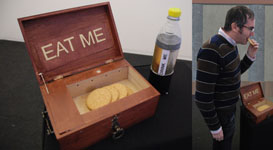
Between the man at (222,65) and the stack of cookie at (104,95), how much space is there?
1.07ft

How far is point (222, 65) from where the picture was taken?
3.04 ft

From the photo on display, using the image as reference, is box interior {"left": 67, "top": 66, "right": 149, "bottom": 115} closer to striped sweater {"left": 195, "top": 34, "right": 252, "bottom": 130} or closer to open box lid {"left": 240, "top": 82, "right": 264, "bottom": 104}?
striped sweater {"left": 195, "top": 34, "right": 252, "bottom": 130}

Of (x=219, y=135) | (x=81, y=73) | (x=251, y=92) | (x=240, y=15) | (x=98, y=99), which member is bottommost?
(x=219, y=135)

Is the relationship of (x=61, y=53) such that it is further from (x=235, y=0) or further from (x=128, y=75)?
(x=235, y=0)

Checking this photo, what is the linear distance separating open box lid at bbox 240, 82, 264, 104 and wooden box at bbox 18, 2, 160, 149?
0.46 metres

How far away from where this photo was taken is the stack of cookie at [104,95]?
3.31 ft

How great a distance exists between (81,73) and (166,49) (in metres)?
0.41

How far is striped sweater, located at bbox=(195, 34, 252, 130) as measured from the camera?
907mm

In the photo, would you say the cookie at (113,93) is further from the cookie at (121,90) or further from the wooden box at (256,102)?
the wooden box at (256,102)

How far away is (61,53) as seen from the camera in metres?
1.12

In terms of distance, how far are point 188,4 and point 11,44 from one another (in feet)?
7.03

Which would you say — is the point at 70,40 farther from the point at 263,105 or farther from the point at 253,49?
the point at 263,105

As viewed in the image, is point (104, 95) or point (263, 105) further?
point (263, 105)

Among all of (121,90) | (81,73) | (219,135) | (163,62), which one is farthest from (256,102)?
(81,73)
